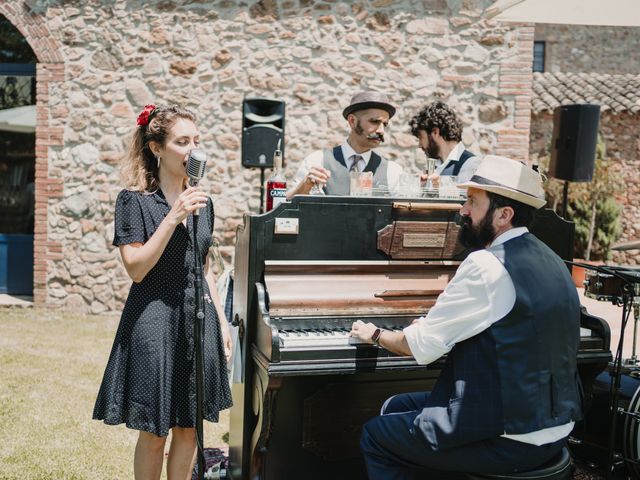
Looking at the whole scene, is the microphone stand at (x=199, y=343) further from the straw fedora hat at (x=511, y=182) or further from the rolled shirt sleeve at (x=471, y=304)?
the straw fedora hat at (x=511, y=182)

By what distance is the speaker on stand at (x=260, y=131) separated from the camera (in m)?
6.96

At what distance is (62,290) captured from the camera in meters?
8.02

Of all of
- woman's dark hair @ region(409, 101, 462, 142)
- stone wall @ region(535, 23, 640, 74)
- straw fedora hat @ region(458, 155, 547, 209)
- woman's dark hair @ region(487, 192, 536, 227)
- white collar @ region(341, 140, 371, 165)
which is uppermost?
stone wall @ region(535, 23, 640, 74)

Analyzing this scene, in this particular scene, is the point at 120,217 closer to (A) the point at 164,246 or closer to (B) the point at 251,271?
(A) the point at 164,246

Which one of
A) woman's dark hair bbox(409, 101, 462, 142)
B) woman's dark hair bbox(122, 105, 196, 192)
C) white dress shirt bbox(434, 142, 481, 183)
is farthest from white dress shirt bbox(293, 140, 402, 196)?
woman's dark hair bbox(122, 105, 196, 192)

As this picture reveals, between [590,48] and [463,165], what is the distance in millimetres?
15798

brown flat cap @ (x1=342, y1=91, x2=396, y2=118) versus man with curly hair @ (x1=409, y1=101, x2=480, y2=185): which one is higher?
brown flat cap @ (x1=342, y1=91, x2=396, y2=118)

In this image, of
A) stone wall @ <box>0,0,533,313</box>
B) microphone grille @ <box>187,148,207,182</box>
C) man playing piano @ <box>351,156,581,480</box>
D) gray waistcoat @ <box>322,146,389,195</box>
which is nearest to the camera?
man playing piano @ <box>351,156,581,480</box>

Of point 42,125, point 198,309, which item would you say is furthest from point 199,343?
point 42,125

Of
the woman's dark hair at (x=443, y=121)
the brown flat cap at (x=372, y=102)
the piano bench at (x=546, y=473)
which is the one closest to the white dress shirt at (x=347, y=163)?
A: the brown flat cap at (x=372, y=102)

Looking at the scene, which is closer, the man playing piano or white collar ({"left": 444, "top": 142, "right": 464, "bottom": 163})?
the man playing piano

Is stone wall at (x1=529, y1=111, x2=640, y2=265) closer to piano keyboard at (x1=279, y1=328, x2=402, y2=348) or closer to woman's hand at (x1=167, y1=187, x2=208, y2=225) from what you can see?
piano keyboard at (x1=279, y1=328, x2=402, y2=348)

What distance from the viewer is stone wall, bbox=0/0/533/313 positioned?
778 centimetres

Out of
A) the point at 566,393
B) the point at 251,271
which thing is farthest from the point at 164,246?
the point at 566,393
